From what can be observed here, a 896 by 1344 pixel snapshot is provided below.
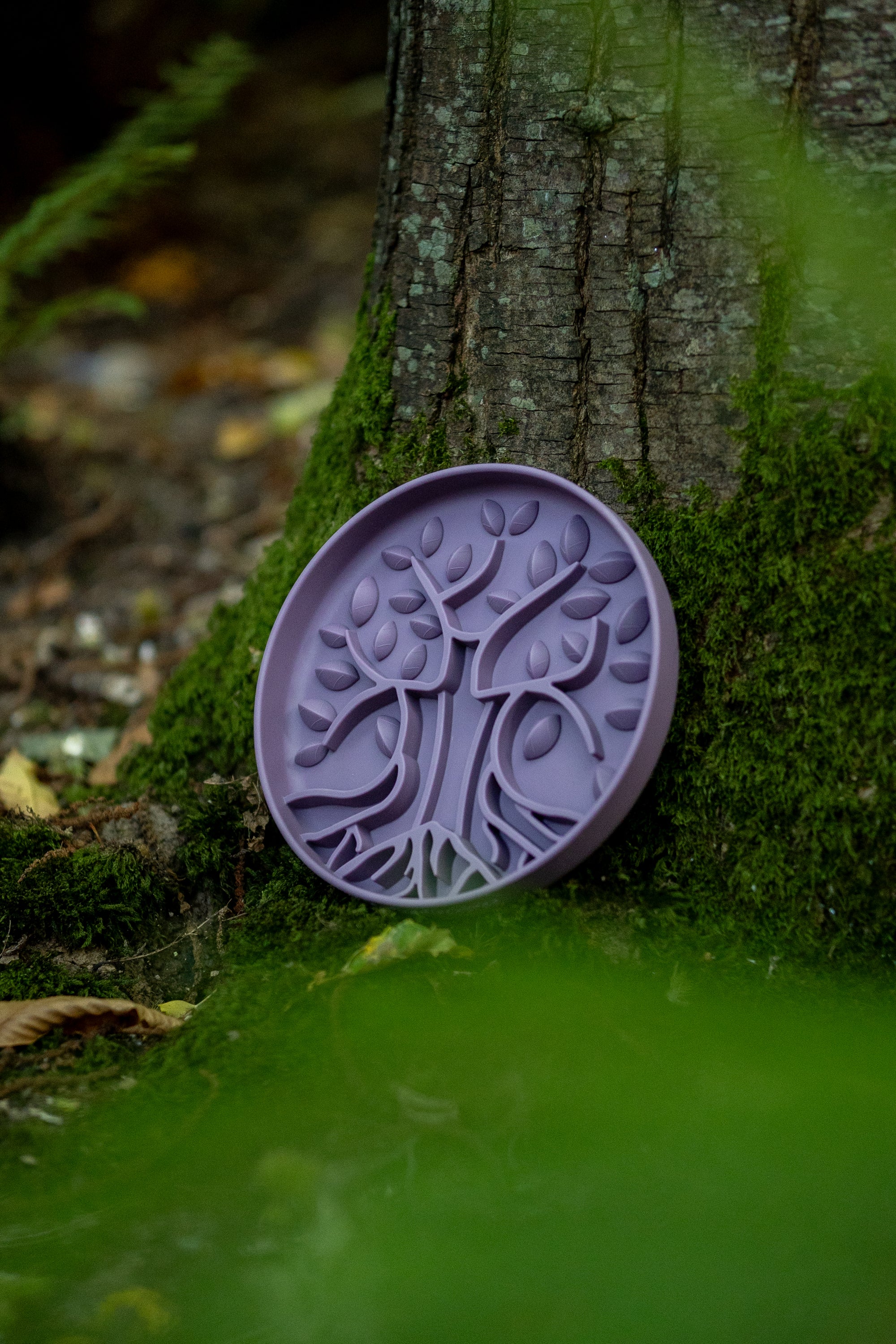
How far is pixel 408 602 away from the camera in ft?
7.16

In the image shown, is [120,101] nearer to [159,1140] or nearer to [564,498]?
[564,498]

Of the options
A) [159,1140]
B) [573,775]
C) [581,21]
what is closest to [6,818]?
[159,1140]

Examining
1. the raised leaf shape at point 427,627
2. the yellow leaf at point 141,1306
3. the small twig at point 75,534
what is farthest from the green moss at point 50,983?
the small twig at point 75,534

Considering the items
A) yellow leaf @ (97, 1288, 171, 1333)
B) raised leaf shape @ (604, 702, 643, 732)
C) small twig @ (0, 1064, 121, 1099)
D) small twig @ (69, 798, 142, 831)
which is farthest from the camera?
small twig @ (69, 798, 142, 831)

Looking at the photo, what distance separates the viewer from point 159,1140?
1603 millimetres

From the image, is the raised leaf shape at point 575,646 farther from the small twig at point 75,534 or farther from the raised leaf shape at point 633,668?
the small twig at point 75,534

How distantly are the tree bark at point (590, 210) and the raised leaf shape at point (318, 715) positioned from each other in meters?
0.65

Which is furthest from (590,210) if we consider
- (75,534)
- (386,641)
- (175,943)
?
(75,534)

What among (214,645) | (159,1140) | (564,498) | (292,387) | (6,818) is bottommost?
(159,1140)

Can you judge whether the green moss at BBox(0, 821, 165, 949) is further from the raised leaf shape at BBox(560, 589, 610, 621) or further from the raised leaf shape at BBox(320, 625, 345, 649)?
the raised leaf shape at BBox(560, 589, 610, 621)

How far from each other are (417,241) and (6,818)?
1.61 meters

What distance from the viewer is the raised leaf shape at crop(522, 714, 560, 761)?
6.37 ft

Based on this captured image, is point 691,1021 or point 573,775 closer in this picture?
point 691,1021

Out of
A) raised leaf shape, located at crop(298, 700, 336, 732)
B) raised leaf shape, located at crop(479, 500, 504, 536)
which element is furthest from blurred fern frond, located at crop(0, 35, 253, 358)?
raised leaf shape, located at crop(298, 700, 336, 732)
